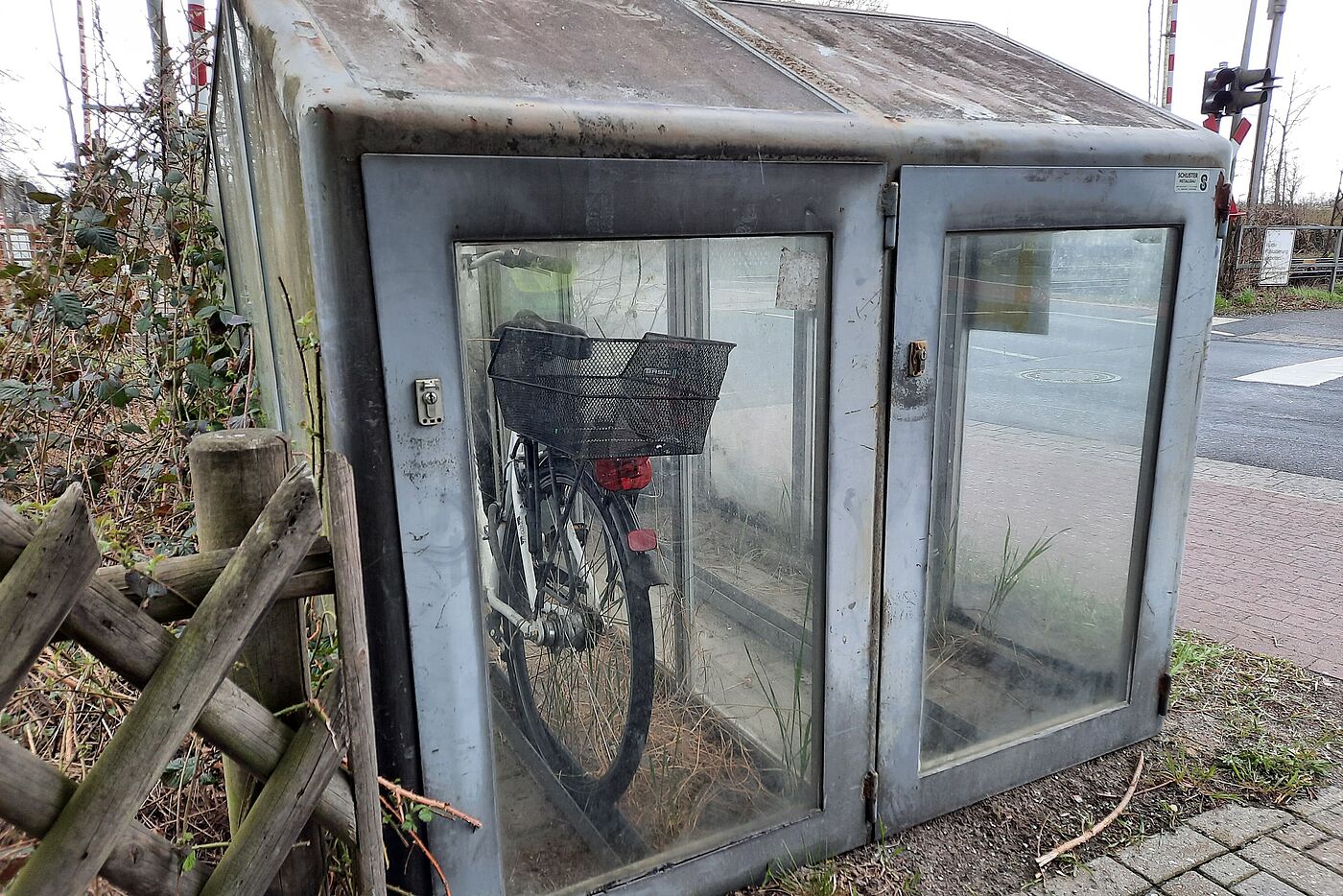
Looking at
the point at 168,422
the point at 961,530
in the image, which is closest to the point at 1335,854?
the point at 961,530

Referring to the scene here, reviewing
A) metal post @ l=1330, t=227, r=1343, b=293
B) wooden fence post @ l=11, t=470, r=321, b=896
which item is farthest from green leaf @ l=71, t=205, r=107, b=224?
metal post @ l=1330, t=227, r=1343, b=293

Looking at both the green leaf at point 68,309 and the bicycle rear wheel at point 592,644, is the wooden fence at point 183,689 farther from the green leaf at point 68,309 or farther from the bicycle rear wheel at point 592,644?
the green leaf at point 68,309

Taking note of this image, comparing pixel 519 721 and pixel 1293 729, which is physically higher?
pixel 519 721

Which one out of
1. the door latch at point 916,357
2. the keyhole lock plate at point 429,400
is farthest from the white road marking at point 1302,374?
the keyhole lock plate at point 429,400

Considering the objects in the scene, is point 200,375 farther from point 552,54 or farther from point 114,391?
point 552,54

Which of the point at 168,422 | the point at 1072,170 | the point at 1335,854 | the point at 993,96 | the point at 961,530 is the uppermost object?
the point at 993,96

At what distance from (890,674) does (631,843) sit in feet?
2.81

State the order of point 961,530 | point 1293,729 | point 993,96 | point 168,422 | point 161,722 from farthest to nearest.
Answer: point 168,422 → point 1293,729 → point 961,530 → point 993,96 → point 161,722

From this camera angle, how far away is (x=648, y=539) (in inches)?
96.5

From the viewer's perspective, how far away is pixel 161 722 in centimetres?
148

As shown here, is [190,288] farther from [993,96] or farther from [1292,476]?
[1292,476]

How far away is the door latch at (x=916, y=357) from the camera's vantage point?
244cm

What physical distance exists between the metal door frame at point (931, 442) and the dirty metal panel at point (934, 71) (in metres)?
0.20

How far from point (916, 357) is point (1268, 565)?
370 centimetres
